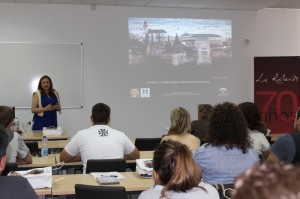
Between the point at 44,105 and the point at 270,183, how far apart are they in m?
6.48

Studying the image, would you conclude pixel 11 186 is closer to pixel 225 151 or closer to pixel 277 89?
pixel 225 151

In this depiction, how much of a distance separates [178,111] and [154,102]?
4.04 meters

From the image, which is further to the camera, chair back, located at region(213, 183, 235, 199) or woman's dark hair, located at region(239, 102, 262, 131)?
woman's dark hair, located at region(239, 102, 262, 131)

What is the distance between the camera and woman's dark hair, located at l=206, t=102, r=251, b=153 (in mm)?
3018

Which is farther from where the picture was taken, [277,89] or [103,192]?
[277,89]

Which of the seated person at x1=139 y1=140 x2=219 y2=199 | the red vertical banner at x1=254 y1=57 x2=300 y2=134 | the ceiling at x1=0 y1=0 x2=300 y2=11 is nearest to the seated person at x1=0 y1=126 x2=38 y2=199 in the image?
the seated person at x1=139 y1=140 x2=219 y2=199

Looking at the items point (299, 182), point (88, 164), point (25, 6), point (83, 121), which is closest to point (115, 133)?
point (88, 164)

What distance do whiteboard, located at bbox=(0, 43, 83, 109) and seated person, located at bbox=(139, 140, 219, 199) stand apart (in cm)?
615

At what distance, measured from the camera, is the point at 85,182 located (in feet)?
10.7

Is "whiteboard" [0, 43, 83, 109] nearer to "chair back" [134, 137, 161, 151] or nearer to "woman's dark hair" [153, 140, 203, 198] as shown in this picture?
"chair back" [134, 137, 161, 151]

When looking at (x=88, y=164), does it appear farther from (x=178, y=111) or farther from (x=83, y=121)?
(x=83, y=121)

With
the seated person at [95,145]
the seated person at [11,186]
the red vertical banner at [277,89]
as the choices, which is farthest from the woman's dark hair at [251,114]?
the red vertical banner at [277,89]

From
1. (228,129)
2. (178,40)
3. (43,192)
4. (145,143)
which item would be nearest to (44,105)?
(145,143)

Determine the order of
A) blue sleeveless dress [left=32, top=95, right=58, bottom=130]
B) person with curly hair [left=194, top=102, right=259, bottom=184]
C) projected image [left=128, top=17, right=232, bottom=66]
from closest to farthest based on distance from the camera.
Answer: person with curly hair [left=194, top=102, right=259, bottom=184], blue sleeveless dress [left=32, top=95, right=58, bottom=130], projected image [left=128, top=17, right=232, bottom=66]
